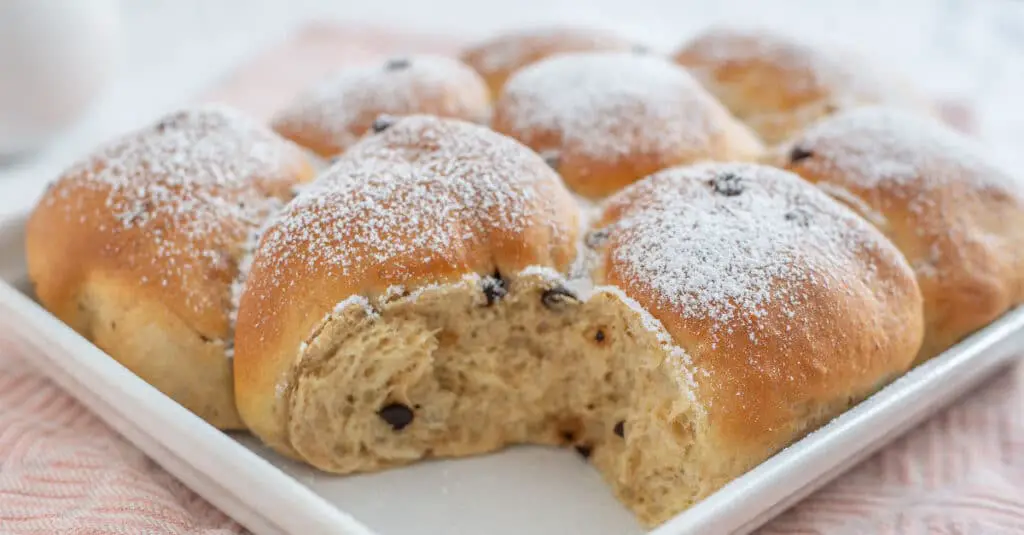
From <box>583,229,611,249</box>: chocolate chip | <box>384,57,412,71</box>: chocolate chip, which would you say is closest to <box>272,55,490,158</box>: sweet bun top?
<box>384,57,412,71</box>: chocolate chip

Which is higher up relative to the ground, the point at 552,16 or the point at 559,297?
the point at 559,297

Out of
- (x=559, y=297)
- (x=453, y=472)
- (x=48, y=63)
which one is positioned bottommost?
(x=453, y=472)

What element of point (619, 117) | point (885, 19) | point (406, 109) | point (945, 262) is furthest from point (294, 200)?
point (885, 19)

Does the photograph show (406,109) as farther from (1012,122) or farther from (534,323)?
(1012,122)

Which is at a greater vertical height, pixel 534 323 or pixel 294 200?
pixel 294 200

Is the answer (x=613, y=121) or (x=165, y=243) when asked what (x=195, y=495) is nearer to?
(x=165, y=243)

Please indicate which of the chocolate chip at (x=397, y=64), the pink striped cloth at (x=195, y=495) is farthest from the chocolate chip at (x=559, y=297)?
the chocolate chip at (x=397, y=64)

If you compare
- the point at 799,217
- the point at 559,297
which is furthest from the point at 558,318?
the point at 799,217
